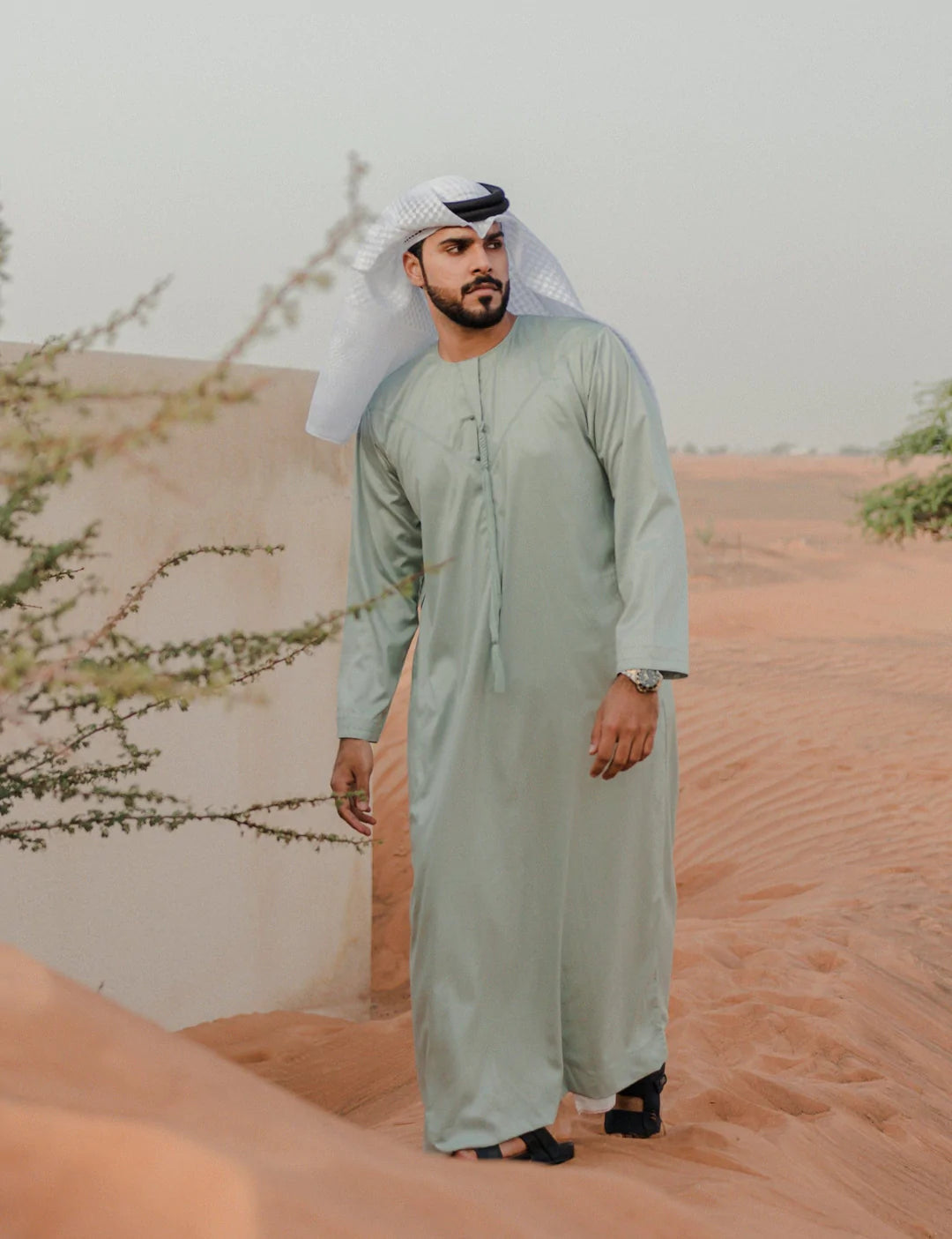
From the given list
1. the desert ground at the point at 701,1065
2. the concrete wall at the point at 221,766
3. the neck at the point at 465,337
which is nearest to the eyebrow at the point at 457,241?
the neck at the point at 465,337

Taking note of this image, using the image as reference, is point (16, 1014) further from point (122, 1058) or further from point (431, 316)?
point (431, 316)

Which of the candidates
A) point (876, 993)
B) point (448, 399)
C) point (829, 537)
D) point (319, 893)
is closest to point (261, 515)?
point (319, 893)

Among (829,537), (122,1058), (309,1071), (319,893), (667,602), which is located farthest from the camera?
(829,537)

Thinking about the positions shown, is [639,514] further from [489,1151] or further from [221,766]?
[221,766]

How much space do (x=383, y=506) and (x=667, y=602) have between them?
0.71 metres

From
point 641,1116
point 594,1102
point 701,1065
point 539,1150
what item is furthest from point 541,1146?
point 701,1065

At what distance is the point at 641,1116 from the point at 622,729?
868 millimetres

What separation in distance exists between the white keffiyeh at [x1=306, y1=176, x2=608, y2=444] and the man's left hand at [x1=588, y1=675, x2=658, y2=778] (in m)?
0.83

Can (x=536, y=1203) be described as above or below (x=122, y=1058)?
below

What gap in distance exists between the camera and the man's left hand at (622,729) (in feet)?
8.76

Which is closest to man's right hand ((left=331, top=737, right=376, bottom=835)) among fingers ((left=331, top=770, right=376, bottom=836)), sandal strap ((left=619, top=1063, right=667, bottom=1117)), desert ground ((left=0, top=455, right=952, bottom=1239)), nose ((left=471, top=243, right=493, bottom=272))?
fingers ((left=331, top=770, right=376, bottom=836))

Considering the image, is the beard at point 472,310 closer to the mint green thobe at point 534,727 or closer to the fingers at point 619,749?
the mint green thobe at point 534,727

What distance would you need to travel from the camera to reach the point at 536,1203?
5.54ft

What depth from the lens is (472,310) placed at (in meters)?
2.81
